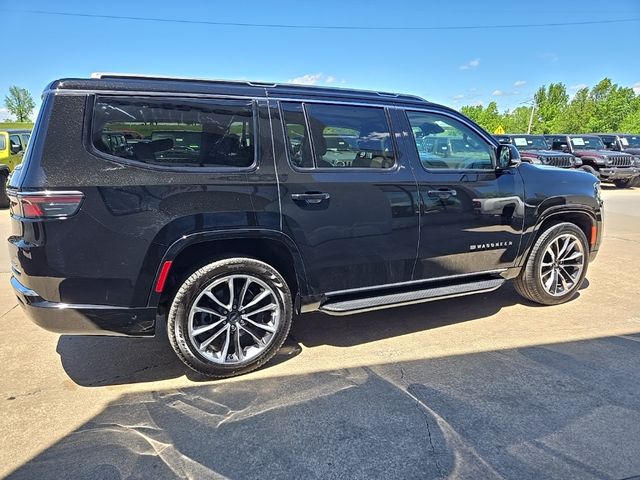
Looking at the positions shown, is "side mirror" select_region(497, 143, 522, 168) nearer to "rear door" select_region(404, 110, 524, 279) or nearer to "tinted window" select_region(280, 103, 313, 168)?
"rear door" select_region(404, 110, 524, 279)

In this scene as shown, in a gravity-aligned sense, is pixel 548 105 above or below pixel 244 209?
above

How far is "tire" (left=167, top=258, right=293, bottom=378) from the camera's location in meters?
3.04

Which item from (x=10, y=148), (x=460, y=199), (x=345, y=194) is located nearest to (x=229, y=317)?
(x=345, y=194)

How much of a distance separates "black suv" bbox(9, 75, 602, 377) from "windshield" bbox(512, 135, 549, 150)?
47.7ft

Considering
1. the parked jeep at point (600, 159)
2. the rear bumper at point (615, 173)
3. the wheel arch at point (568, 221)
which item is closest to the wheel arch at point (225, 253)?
the wheel arch at point (568, 221)

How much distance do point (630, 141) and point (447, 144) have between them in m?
19.3

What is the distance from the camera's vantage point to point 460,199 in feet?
12.7

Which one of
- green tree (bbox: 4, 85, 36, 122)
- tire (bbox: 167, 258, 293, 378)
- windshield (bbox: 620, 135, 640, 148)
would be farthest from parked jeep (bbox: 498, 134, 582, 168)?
green tree (bbox: 4, 85, 36, 122)

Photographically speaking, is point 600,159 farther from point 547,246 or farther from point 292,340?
point 292,340

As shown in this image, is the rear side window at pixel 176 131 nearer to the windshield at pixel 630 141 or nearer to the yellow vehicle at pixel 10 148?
the yellow vehicle at pixel 10 148

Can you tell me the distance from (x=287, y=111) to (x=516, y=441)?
2585mm

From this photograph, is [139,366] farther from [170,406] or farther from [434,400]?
[434,400]

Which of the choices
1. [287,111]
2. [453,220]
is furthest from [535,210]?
[287,111]

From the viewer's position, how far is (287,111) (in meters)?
3.32
